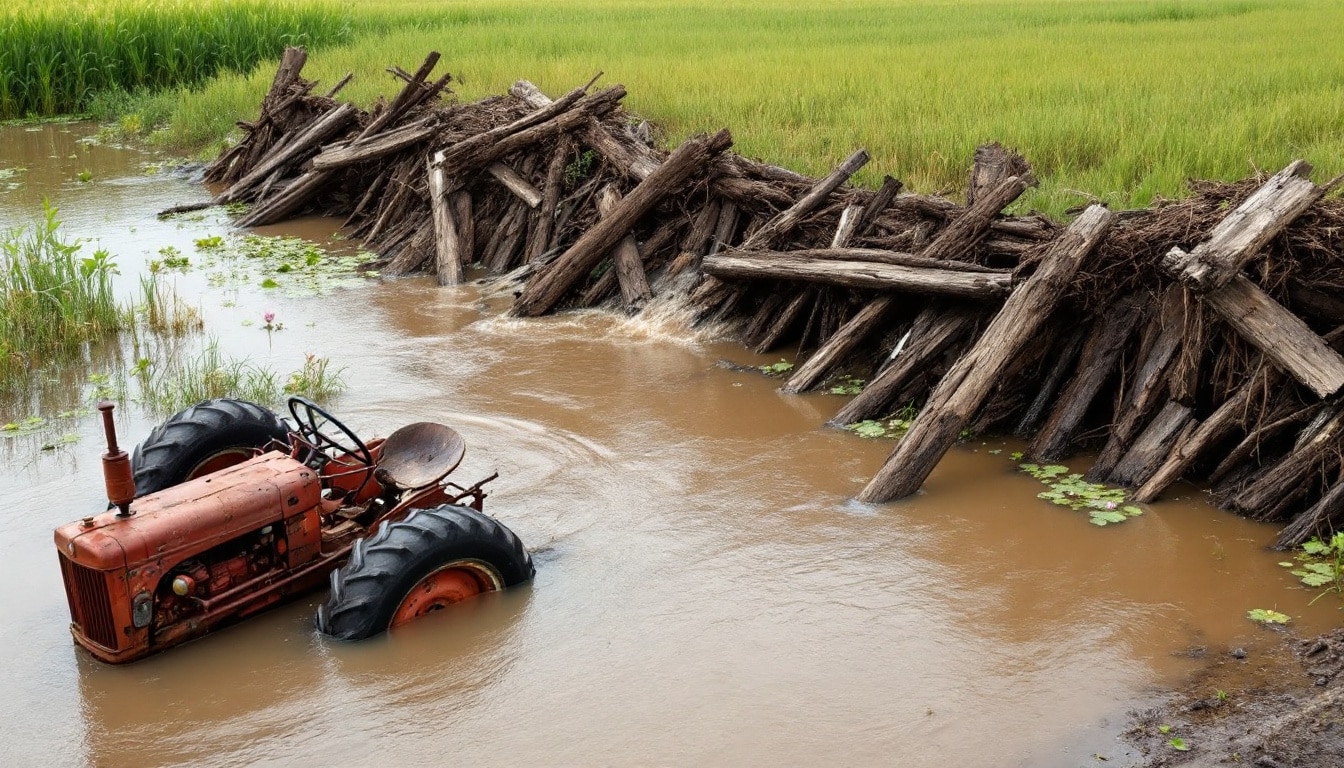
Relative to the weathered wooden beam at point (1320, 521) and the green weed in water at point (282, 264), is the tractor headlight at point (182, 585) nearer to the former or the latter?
the weathered wooden beam at point (1320, 521)

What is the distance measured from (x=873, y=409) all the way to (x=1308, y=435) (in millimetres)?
2567

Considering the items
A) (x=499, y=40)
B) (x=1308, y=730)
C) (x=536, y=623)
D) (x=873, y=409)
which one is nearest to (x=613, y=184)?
(x=873, y=409)

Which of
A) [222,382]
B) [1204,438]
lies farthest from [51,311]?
[1204,438]

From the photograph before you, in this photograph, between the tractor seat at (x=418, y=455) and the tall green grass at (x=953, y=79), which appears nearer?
the tractor seat at (x=418, y=455)

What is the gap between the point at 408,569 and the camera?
521 cm

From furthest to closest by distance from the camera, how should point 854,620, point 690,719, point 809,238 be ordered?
point 809,238 → point 854,620 → point 690,719

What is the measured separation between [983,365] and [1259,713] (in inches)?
110

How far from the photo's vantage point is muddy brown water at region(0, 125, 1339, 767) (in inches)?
184

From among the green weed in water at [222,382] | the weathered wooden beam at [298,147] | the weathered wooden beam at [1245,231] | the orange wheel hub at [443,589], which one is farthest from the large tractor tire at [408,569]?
the weathered wooden beam at [298,147]

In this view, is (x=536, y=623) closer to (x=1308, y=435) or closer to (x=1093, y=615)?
(x=1093, y=615)

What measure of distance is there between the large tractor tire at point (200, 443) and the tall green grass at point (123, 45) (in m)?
18.6

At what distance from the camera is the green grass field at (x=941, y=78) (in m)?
11.3

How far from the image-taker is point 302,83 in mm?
16562

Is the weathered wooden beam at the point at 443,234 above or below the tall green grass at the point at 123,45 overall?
below
